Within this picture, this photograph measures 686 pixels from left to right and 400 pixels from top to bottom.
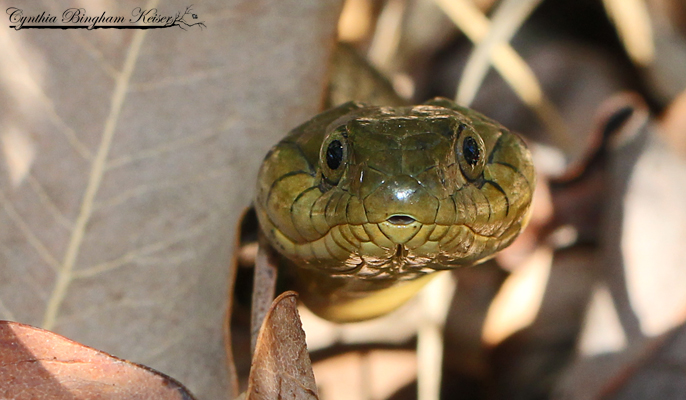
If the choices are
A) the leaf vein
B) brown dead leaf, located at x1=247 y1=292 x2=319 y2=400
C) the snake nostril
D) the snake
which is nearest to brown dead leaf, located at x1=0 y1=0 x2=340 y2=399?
the leaf vein

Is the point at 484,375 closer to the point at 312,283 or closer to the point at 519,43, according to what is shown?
the point at 312,283

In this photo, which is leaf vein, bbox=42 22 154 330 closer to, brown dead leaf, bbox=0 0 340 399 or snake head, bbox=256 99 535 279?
brown dead leaf, bbox=0 0 340 399

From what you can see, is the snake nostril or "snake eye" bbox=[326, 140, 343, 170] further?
"snake eye" bbox=[326, 140, 343, 170]

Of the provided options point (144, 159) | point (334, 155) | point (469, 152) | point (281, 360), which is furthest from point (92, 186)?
point (469, 152)

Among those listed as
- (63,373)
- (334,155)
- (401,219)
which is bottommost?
(63,373)

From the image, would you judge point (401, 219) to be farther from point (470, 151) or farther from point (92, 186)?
point (92, 186)
